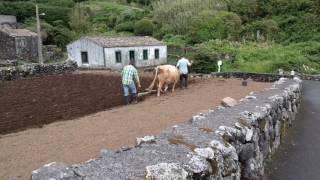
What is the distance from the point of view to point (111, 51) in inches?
1533

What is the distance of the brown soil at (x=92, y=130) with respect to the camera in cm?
833

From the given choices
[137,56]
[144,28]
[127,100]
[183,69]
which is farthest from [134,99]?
[144,28]

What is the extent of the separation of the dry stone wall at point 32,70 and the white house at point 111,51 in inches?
362

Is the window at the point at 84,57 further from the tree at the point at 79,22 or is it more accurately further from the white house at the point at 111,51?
the tree at the point at 79,22

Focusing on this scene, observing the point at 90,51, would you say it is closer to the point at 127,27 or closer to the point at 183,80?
the point at 183,80

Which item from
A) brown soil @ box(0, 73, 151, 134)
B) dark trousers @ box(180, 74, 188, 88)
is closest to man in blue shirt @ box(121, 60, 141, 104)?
brown soil @ box(0, 73, 151, 134)

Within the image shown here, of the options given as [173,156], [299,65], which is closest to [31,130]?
[173,156]

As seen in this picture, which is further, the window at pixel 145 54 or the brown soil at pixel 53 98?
the window at pixel 145 54

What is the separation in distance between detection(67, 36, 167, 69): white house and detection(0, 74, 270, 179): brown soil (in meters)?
20.9

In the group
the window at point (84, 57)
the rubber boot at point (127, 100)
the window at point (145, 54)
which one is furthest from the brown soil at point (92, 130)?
the window at point (145, 54)

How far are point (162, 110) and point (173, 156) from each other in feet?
27.6

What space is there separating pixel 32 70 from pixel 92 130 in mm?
16011

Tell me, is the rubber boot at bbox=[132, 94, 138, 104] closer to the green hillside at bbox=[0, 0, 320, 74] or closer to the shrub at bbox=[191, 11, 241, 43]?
the green hillside at bbox=[0, 0, 320, 74]

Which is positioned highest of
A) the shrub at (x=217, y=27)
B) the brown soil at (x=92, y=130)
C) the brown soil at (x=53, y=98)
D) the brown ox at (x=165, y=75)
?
the shrub at (x=217, y=27)
